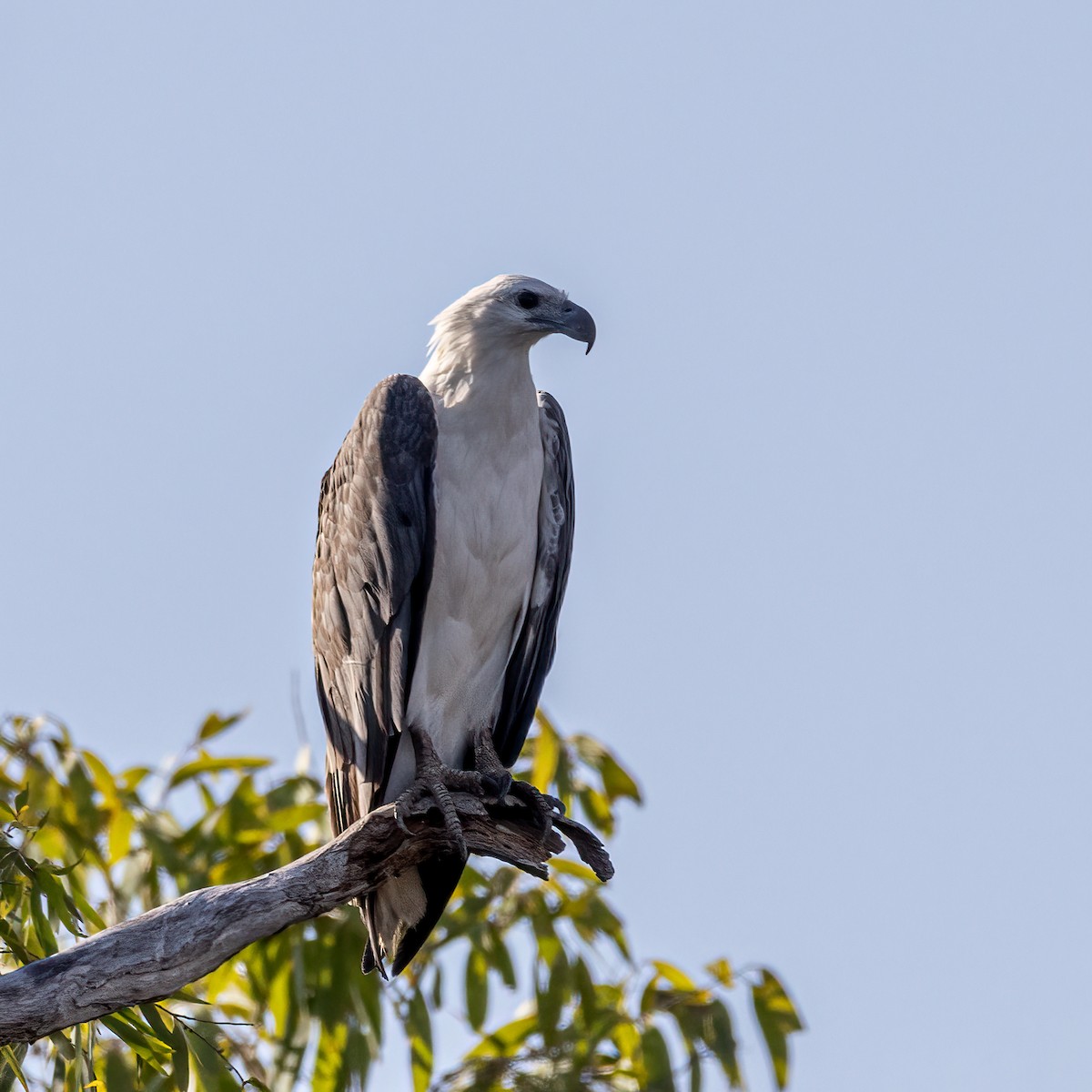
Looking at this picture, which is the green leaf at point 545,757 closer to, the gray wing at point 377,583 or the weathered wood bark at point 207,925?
the gray wing at point 377,583

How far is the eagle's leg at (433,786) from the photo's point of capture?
483 cm

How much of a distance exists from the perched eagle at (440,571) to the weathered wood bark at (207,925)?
461 mm

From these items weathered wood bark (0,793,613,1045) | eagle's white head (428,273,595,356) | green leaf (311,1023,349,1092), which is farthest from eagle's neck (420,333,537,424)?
green leaf (311,1023,349,1092)

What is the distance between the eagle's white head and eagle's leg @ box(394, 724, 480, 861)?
1293mm

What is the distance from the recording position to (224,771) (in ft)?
21.3

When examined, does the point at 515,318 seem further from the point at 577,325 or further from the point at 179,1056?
the point at 179,1056

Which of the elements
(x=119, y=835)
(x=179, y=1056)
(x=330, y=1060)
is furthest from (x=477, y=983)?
(x=179, y=1056)

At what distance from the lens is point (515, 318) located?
223 inches

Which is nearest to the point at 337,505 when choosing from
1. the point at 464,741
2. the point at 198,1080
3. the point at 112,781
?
the point at 464,741

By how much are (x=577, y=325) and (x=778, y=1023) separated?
2.58 meters

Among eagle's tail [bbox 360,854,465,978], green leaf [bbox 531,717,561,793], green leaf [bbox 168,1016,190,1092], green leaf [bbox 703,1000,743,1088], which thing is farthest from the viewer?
green leaf [bbox 531,717,561,793]

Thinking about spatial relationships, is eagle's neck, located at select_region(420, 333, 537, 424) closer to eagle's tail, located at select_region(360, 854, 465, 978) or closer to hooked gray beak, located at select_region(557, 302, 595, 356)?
hooked gray beak, located at select_region(557, 302, 595, 356)

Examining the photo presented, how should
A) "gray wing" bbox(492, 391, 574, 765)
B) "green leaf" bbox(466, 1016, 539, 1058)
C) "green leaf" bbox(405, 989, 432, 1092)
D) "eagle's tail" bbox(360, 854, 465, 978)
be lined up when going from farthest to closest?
"green leaf" bbox(466, 1016, 539, 1058), "green leaf" bbox(405, 989, 432, 1092), "gray wing" bbox(492, 391, 574, 765), "eagle's tail" bbox(360, 854, 465, 978)

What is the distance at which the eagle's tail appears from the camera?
536cm
